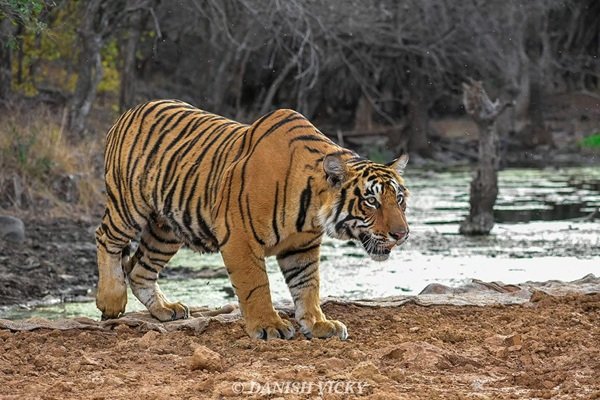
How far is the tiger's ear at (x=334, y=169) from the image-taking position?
602 cm

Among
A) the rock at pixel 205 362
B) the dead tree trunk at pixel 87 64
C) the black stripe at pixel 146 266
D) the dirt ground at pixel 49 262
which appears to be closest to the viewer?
the rock at pixel 205 362

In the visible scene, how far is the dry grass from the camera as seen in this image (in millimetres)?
13852

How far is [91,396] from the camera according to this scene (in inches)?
193

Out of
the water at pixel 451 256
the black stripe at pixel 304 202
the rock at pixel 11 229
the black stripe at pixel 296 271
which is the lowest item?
the water at pixel 451 256

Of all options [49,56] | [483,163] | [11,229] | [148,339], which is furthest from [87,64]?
[148,339]

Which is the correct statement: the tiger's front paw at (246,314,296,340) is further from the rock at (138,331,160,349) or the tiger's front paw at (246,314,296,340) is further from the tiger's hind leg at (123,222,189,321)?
the tiger's hind leg at (123,222,189,321)

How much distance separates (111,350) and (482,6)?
73.5ft

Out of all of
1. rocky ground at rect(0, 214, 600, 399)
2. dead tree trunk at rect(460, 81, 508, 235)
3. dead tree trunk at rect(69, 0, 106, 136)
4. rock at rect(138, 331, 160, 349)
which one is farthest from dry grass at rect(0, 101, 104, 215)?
rock at rect(138, 331, 160, 349)

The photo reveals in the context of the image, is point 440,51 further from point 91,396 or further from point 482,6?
point 91,396

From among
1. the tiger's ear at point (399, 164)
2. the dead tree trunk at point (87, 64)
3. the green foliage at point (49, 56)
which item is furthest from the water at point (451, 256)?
the green foliage at point (49, 56)

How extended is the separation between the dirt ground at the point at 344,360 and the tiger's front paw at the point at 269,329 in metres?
0.06

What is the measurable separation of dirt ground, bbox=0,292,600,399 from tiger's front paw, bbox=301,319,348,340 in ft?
Result: 0.26

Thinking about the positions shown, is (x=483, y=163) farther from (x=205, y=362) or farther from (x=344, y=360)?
(x=205, y=362)

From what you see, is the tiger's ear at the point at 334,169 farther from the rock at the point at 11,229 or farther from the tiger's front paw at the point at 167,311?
the rock at the point at 11,229
